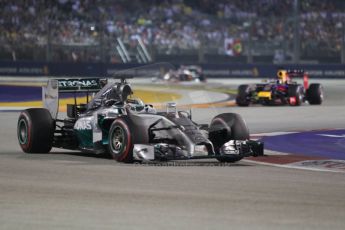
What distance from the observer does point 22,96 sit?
112 feet

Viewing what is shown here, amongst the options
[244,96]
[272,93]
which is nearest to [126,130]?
[244,96]

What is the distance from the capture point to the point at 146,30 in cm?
5031

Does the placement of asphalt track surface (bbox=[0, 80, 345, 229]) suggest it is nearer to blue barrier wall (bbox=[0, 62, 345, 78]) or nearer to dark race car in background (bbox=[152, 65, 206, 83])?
dark race car in background (bbox=[152, 65, 206, 83])

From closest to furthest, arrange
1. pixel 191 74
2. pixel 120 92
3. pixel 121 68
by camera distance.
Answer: pixel 120 92, pixel 191 74, pixel 121 68

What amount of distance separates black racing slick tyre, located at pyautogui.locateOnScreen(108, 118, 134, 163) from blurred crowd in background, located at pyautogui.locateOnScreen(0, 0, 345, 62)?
35.0m

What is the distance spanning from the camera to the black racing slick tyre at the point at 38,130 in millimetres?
14086

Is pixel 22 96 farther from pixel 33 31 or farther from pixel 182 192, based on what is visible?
pixel 182 192

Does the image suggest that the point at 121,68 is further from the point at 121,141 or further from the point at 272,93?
the point at 121,141

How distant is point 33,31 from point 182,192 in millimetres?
39611

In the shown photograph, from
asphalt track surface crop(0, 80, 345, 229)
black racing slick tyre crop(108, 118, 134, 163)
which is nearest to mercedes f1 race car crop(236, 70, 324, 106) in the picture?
asphalt track surface crop(0, 80, 345, 229)

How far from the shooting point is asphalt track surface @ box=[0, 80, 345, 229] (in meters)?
7.90

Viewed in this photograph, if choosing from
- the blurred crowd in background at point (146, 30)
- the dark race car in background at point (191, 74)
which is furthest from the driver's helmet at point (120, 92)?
the blurred crowd in background at point (146, 30)

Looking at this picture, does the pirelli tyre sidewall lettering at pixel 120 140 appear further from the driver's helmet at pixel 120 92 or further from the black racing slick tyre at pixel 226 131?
the black racing slick tyre at pixel 226 131

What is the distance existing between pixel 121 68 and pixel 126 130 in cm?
3657
